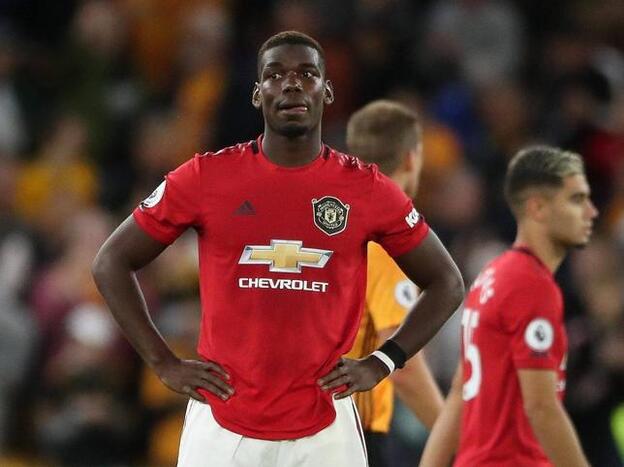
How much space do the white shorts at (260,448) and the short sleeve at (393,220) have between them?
0.55m

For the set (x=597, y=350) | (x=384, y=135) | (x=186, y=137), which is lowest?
(x=597, y=350)

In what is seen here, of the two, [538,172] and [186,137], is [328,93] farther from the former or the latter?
[186,137]

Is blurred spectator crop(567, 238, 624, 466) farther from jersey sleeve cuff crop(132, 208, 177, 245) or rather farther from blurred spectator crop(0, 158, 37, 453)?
blurred spectator crop(0, 158, 37, 453)

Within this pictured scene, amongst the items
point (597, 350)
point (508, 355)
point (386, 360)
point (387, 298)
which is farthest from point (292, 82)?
point (597, 350)

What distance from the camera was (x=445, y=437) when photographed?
668cm

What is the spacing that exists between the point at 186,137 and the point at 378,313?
5.89 meters

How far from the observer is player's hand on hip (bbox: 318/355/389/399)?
210 inches

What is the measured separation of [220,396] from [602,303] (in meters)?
4.81

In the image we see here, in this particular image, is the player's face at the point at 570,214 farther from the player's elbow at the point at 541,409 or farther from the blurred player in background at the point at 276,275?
the blurred player in background at the point at 276,275

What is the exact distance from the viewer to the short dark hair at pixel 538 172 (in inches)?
265

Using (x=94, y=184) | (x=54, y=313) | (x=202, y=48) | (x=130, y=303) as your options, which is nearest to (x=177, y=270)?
(x=54, y=313)

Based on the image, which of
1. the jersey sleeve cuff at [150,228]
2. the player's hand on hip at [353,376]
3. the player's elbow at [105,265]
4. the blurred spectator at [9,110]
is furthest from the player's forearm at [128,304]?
the blurred spectator at [9,110]

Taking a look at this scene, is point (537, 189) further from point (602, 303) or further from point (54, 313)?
point (54, 313)

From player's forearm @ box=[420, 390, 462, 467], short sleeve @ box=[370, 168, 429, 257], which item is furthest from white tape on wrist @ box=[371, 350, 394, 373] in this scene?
player's forearm @ box=[420, 390, 462, 467]
